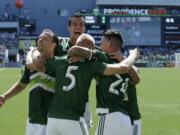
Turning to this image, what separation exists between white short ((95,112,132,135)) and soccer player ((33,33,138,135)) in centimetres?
32

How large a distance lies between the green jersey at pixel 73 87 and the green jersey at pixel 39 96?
1.81ft

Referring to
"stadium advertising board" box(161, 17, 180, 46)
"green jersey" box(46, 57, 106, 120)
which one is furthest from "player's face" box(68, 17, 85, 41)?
"stadium advertising board" box(161, 17, 180, 46)

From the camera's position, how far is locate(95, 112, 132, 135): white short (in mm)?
5605

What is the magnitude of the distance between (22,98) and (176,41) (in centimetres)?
4780

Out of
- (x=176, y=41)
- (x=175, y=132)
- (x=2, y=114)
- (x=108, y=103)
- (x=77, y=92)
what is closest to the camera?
(x=77, y=92)

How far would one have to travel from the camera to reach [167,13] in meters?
69.2

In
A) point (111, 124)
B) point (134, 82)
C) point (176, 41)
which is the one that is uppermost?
point (134, 82)

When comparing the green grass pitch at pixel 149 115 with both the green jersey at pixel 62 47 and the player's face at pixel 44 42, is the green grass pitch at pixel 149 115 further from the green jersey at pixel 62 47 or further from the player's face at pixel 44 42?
the player's face at pixel 44 42

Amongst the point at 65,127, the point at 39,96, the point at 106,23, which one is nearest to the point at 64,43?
the point at 39,96

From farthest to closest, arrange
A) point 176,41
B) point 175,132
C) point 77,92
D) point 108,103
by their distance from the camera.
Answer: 1. point 176,41
2. point 175,132
3. point 108,103
4. point 77,92

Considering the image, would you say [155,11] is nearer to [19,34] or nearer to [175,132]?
[19,34]

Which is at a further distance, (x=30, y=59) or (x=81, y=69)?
(x=30, y=59)

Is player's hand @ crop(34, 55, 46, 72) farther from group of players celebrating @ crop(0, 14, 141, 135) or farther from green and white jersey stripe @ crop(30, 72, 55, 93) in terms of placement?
green and white jersey stripe @ crop(30, 72, 55, 93)

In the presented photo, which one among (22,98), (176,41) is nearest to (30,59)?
(22,98)
